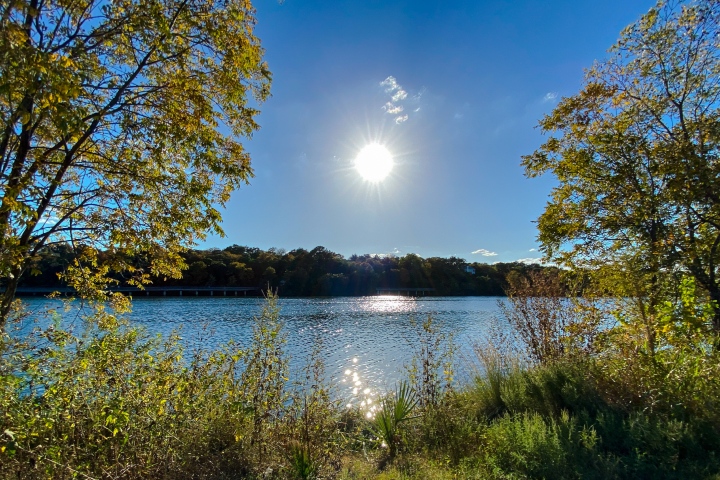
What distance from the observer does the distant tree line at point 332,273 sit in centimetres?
8031

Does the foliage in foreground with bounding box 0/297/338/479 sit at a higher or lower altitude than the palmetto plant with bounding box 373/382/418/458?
higher

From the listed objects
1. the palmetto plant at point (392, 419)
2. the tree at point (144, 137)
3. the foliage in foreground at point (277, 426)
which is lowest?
the palmetto plant at point (392, 419)

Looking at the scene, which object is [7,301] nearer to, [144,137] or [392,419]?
[144,137]

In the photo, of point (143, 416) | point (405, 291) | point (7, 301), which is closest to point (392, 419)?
point (143, 416)

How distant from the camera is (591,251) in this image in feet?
23.8

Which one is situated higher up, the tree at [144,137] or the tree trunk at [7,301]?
the tree at [144,137]

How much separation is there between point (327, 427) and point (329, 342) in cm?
1640

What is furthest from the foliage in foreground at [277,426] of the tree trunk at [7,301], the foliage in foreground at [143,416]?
the tree trunk at [7,301]

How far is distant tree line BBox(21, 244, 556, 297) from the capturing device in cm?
8031

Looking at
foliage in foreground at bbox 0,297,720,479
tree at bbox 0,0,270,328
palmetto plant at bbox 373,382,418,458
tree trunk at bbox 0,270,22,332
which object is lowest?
palmetto plant at bbox 373,382,418,458

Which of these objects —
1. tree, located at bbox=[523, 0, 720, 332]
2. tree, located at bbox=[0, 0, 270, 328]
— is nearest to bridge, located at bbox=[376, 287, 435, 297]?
tree, located at bbox=[523, 0, 720, 332]

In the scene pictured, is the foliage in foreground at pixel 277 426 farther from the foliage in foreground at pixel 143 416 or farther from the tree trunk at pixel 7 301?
the tree trunk at pixel 7 301

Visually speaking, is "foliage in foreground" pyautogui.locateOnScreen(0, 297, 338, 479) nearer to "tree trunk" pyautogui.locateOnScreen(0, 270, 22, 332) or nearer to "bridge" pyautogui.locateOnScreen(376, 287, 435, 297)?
"tree trunk" pyautogui.locateOnScreen(0, 270, 22, 332)

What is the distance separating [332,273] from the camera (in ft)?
314
